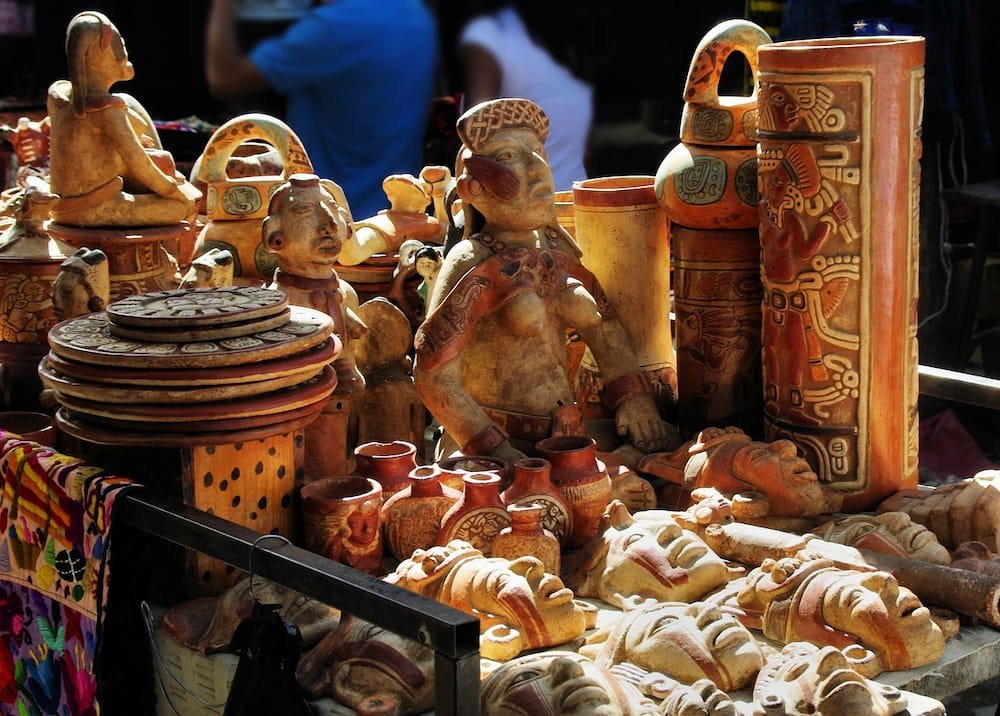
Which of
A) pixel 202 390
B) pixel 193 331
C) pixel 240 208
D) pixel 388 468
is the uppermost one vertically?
pixel 240 208

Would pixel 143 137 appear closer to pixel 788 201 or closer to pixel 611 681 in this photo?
pixel 788 201

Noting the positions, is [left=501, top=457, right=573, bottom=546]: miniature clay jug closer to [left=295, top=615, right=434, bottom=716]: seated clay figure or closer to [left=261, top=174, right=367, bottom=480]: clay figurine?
[left=261, top=174, right=367, bottom=480]: clay figurine

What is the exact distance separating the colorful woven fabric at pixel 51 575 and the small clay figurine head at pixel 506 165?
1235 millimetres

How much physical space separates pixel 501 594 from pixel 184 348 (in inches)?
32.0

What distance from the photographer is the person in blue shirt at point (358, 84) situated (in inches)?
256

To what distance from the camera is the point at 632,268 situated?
406 centimetres

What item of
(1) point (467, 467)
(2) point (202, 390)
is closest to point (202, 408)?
(2) point (202, 390)

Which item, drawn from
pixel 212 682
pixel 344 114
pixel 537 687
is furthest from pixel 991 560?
pixel 344 114

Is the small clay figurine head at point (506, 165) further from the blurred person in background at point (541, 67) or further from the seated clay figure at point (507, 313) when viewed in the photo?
the blurred person in background at point (541, 67)

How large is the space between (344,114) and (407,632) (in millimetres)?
4813

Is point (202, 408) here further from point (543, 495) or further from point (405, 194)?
point (405, 194)

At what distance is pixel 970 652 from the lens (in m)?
2.86

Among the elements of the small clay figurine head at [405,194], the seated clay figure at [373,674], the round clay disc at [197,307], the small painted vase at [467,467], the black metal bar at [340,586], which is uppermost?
the small clay figurine head at [405,194]

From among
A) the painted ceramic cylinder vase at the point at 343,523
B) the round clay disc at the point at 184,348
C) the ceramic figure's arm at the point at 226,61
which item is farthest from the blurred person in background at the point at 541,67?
the round clay disc at the point at 184,348
